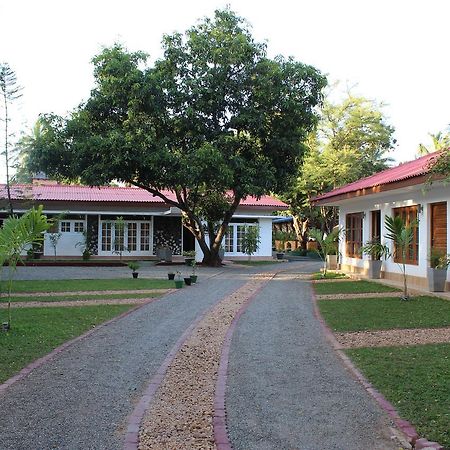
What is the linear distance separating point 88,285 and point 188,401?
37.5 ft

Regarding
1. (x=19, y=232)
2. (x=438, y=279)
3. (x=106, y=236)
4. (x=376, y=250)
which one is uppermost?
(x=106, y=236)

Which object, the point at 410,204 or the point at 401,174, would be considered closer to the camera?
the point at 401,174

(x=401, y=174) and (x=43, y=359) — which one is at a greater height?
(x=401, y=174)

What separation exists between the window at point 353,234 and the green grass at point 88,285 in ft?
23.8

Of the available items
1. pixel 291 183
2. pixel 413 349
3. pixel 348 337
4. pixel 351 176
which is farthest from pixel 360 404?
pixel 351 176

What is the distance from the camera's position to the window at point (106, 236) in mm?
29609

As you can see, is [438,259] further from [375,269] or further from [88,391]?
[88,391]

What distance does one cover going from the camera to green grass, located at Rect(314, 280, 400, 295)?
14.5 m

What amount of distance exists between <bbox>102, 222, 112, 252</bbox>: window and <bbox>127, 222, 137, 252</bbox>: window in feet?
3.34

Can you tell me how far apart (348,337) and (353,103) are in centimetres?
2810

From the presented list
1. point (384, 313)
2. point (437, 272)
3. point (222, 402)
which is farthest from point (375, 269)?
point (222, 402)

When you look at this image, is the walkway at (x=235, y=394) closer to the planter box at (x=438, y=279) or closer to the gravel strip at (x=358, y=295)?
the gravel strip at (x=358, y=295)

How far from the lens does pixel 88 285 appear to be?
631 inches

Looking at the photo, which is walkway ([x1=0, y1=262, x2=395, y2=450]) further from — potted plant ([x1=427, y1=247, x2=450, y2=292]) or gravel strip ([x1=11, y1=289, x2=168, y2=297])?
potted plant ([x1=427, y1=247, x2=450, y2=292])
